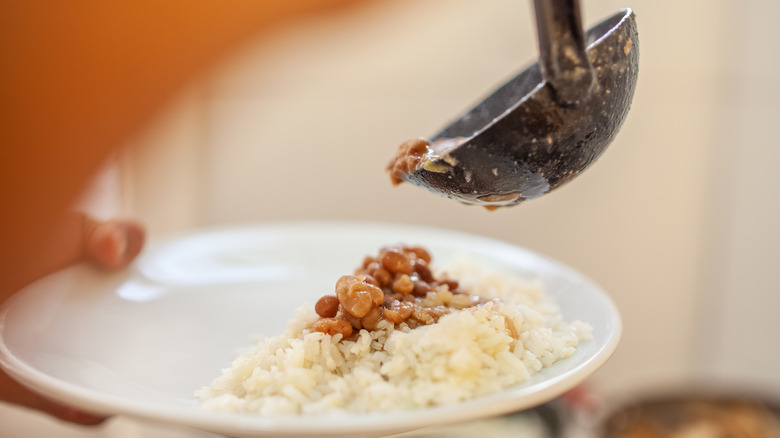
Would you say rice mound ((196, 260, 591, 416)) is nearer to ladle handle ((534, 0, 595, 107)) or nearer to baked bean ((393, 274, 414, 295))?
baked bean ((393, 274, 414, 295))


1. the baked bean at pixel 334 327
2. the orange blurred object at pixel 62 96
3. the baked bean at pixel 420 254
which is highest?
the orange blurred object at pixel 62 96

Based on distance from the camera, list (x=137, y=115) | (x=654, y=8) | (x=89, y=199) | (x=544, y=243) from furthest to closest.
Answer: (x=544, y=243) < (x=654, y=8) < (x=89, y=199) < (x=137, y=115)

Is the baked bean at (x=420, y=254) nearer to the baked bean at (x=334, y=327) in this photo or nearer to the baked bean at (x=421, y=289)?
the baked bean at (x=421, y=289)

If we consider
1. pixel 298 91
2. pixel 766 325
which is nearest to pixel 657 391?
pixel 766 325

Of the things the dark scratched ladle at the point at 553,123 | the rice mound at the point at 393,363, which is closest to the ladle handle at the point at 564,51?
the dark scratched ladle at the point at 553,123

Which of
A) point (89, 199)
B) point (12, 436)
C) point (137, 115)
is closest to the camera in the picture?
point (137, 115)

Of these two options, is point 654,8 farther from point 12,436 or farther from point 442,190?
point 12,436

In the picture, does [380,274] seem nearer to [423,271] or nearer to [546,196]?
[423,271]
